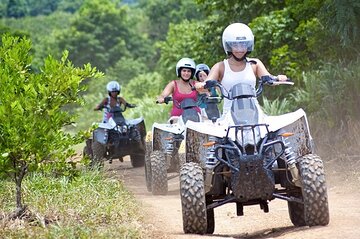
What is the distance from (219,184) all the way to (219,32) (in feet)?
42.2

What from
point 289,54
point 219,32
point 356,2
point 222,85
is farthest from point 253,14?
point 222,85

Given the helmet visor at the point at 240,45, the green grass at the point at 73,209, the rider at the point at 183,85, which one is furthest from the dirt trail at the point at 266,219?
the helmet visor at the point at 240,45

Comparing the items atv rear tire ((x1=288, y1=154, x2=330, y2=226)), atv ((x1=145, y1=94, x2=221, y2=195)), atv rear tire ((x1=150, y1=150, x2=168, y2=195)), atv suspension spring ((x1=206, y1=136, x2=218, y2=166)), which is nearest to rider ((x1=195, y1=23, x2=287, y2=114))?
atv suspension spring ((x1=206, y1=136, x2=218, y2=166))

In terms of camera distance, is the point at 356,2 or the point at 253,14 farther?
the point at 253,14

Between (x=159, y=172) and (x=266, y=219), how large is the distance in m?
3.45

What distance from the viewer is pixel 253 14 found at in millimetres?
21391

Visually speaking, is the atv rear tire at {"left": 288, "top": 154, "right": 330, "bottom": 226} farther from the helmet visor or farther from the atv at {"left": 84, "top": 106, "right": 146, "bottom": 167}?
the atv at {"left": 84, "top": 106, "right": 146, "bottom": 167}

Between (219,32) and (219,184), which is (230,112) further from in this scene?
(219,32)

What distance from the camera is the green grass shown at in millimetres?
8031

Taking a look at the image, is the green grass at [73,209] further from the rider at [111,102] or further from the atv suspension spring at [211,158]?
the rider at [111,102]

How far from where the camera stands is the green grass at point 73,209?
316 inches

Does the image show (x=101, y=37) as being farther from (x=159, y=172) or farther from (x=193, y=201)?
(x=193, y=201)

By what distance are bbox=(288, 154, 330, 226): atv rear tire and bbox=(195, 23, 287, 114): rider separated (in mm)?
1069

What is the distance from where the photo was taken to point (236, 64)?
955 cm
